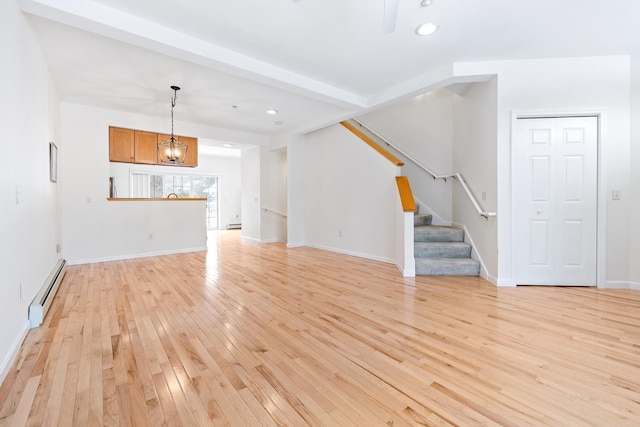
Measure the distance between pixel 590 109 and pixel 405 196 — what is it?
2.33 metres

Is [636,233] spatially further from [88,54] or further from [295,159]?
[88,54]

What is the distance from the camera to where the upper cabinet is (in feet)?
16.9

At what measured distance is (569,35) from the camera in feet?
9.25

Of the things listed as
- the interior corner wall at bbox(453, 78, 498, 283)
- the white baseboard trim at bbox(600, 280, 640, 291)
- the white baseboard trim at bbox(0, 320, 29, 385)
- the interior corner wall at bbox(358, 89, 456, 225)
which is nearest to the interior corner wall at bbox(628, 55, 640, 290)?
the white baseboard trim at bbox(600, 280, 640, 291)

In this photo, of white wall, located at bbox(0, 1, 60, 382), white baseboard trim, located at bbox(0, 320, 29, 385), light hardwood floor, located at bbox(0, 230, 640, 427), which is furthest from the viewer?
white wall, located at bbox(0, 1, 60, 382)

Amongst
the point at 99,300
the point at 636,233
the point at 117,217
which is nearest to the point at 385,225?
the point at 636,233

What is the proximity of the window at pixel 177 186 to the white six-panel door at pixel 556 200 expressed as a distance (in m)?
7.28

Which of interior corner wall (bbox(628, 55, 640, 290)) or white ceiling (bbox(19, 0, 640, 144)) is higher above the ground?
white ceiling (bbox(19, 0, 640, 144))

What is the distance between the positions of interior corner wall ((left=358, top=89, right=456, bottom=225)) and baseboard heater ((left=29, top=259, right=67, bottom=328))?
5.55 metres

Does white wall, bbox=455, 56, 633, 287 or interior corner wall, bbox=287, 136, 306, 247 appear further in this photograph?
interior corner wall, bbox=287, 136, 306, 247

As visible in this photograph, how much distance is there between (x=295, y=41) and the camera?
2.90 metres

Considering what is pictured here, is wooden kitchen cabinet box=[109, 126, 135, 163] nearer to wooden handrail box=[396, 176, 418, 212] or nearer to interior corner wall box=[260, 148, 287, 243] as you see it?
interior corner wall box=[260, 148, 287, 243]

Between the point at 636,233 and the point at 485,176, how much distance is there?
1729 mm

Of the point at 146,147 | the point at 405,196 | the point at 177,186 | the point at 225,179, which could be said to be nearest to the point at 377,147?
the point at 405,196
